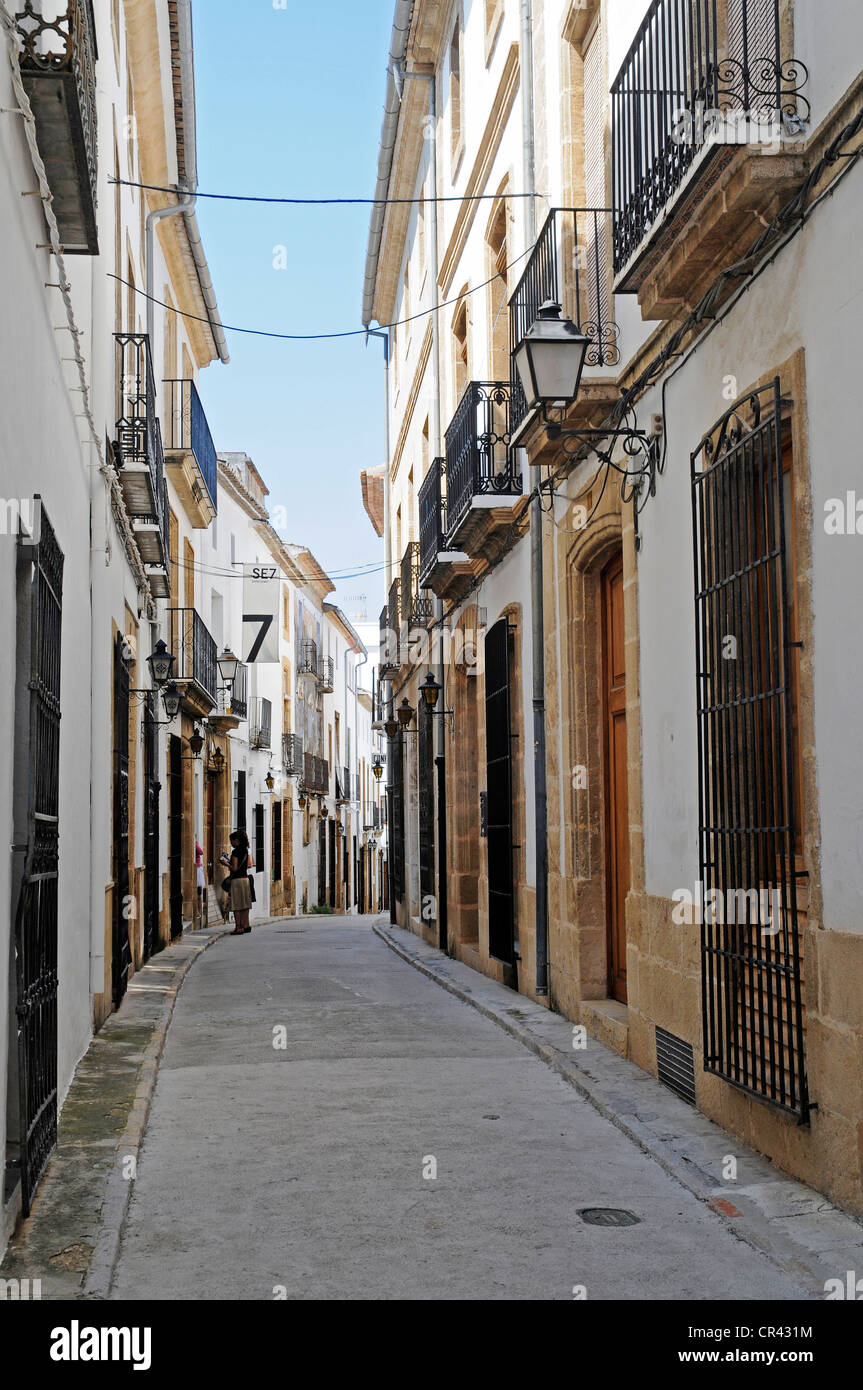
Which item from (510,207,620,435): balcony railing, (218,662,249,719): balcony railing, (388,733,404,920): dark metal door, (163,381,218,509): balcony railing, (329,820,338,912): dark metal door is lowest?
(329,820,338,912): dark metal door

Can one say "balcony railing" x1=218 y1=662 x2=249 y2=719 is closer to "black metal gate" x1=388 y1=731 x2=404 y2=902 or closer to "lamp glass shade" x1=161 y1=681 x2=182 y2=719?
"black metal gate" x1=388 y1=731 x2=404 y2=902

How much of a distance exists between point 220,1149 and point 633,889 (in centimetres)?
291

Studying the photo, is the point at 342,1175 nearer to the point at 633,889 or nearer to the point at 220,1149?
the point at 220,1149

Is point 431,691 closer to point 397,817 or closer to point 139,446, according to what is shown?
point 139,446

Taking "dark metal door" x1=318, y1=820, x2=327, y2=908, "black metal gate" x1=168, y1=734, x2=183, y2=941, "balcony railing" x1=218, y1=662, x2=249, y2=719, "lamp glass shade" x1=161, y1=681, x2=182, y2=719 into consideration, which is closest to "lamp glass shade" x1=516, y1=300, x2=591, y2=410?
"lamp glass shade" x1=161, y1=681, x2=182, y2=719

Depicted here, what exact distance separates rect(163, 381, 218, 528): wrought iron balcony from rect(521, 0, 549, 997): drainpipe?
8055 mm

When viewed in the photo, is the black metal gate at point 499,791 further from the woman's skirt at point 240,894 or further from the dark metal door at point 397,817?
the dark metal door at point 397,817

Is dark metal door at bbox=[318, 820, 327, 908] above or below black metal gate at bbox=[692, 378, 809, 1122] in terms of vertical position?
below

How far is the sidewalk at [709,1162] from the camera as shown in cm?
471

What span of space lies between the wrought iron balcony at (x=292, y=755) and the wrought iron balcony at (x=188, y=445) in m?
14.8

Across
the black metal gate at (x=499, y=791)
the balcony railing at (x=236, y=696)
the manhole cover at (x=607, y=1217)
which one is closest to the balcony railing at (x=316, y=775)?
the balcony railing at (x=236, y=696)

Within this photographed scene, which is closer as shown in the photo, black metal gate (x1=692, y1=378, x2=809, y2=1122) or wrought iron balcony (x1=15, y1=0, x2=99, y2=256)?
wrought iron balcony (x1=15, y1=0, x2=99, y2=256)

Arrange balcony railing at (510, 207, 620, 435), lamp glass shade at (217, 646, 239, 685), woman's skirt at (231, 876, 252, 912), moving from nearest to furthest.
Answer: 1. balcony railing at (510, 207, 620, 435)
2. woman's skirt at (231, 876, 252, 912)
3. lamp glass shade at (217, 646, 239, 685)

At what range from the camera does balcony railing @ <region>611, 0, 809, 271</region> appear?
5.61 meters
